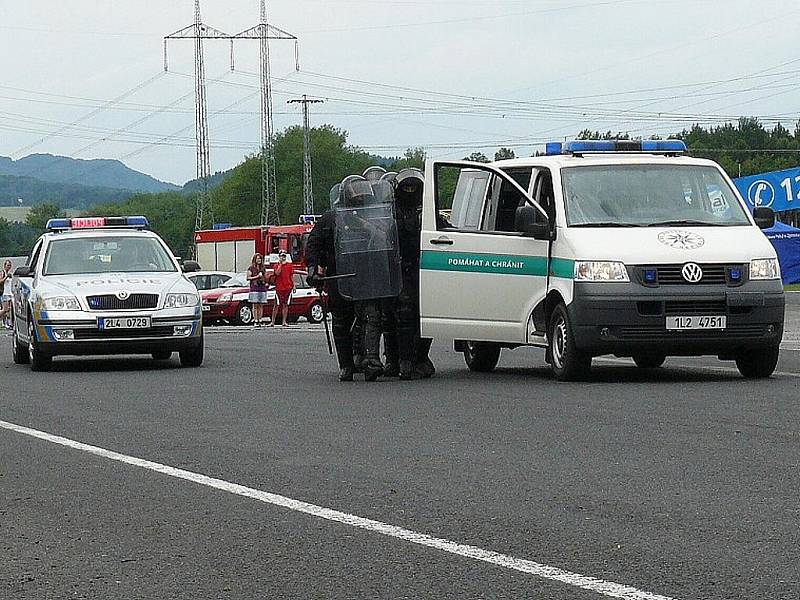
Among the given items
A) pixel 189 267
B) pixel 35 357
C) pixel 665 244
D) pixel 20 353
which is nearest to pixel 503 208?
pixel 665 244

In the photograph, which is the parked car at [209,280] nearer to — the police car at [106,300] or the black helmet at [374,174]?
the police car at [106,300]

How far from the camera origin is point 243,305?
40.5 meters

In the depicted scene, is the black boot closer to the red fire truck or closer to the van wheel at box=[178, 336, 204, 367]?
the van wheel at box=[178, 336, 204, 367]

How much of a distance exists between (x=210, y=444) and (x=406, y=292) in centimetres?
531

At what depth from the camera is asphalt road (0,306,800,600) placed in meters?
5.73

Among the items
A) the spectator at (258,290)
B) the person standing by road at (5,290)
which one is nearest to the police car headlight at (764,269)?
the spectator at (258,290)

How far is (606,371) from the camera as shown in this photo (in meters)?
15.5

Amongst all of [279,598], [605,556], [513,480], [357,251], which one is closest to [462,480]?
[513,480]

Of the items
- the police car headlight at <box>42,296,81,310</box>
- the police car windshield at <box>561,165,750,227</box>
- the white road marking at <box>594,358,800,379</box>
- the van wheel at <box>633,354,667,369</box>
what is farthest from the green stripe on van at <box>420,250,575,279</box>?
the police car headlight at <box>42,296,81,310</box>

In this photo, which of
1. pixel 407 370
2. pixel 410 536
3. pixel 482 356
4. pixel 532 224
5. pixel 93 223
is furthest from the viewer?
pixel 93 223

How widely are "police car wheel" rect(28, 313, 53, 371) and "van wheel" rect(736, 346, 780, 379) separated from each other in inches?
301

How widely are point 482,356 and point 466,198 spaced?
168 cm

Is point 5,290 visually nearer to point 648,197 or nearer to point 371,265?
point 371,265

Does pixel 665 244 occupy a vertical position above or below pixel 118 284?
above
